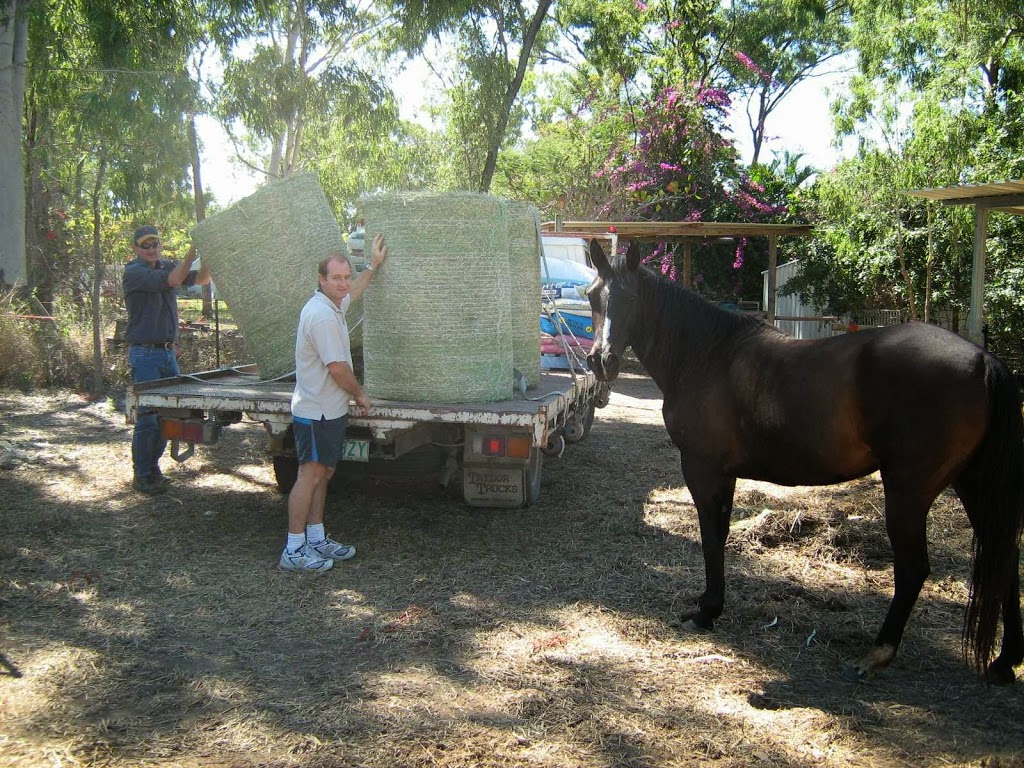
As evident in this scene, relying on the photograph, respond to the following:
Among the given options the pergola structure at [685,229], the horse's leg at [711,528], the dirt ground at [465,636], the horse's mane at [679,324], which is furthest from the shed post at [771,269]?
the horse's leg at [711,528]

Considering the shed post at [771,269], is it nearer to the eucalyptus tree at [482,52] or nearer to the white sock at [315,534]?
the eucalyptus tree at [482,52]

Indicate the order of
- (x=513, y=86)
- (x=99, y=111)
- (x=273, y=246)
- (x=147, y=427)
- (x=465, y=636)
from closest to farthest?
(x=465, y=636) < (x=273, y=246) < (x=147, y=427) < (x=99, y=111) < (x=513, y=86)

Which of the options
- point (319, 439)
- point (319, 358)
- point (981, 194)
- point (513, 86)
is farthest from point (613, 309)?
point (513, 86)

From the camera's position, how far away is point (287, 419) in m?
4.83

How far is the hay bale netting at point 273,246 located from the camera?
5242 millimetres

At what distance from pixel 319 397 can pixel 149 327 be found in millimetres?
2316

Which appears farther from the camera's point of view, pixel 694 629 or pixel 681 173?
pixel 681 173

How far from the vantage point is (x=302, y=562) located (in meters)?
4.52

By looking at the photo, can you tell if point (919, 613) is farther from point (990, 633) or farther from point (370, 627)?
point (370, 627)

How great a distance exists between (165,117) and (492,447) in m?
9.34

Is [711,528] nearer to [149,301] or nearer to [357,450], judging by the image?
[357,450]

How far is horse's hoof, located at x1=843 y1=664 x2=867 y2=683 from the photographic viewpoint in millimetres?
3326

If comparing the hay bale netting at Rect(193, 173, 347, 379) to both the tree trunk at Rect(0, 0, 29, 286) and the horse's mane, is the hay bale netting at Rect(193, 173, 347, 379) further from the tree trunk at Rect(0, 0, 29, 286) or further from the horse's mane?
the tree trunk at Rect(0, 0, 29, 286)

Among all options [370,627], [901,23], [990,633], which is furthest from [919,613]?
[901,23]
